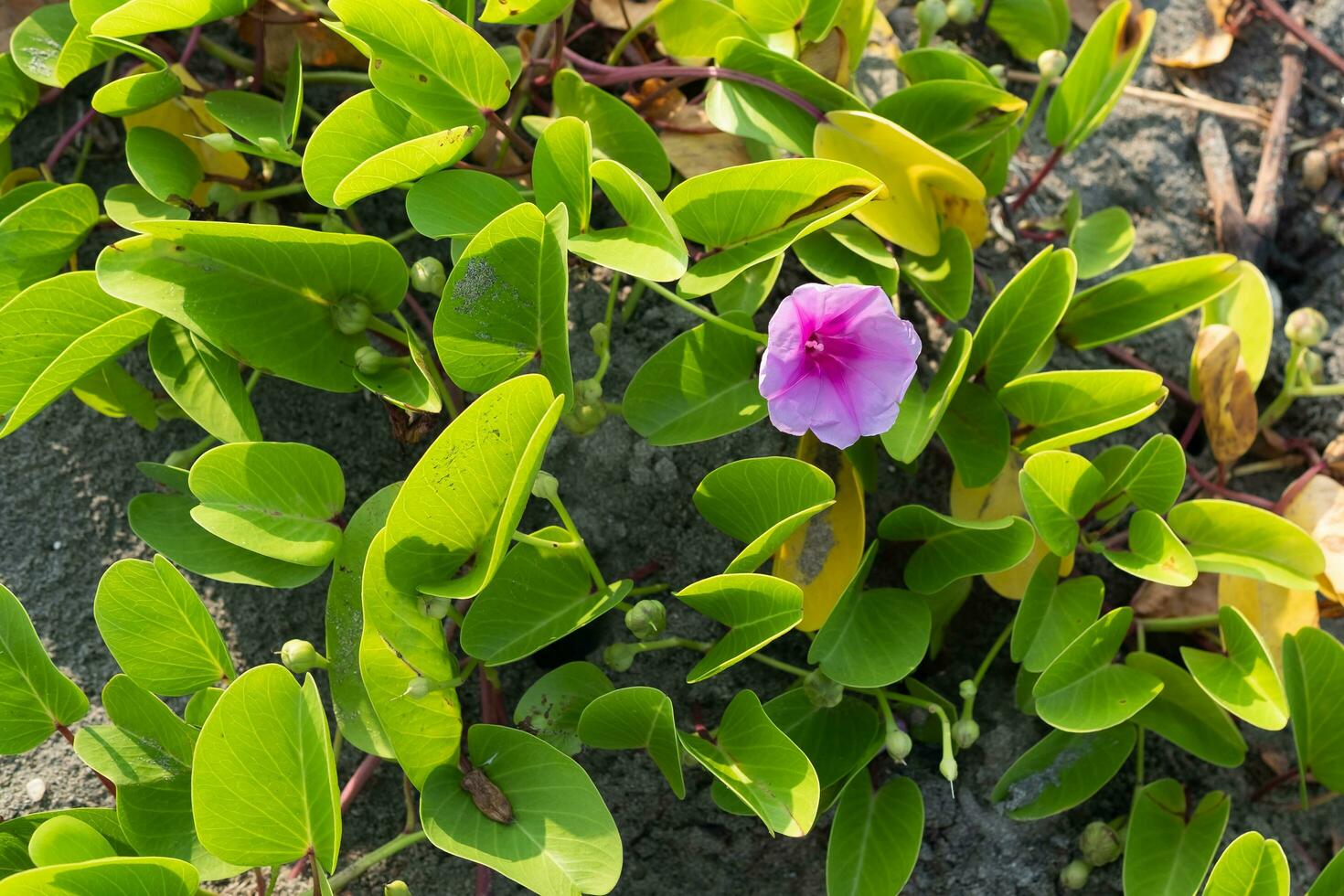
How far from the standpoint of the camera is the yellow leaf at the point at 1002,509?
140 centimetres

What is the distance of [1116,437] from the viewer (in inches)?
62.3

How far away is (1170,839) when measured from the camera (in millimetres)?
1364

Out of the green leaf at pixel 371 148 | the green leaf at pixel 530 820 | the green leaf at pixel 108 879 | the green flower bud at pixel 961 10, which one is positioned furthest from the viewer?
the green flower bud at pixel 961 10

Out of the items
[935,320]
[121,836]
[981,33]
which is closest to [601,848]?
[121,836]

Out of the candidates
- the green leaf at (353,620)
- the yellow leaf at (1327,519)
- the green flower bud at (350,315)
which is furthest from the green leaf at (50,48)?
Answer: the yellow leaf at (1327,519)

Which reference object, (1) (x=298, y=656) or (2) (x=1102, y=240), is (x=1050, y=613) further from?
(1) (x=298, y=656)

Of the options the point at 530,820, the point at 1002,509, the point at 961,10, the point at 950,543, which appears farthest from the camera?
the point at 961,10

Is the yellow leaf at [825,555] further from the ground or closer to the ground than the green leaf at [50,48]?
closer to the ground

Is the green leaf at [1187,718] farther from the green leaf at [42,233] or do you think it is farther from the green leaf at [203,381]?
the green leaf at [42,233]

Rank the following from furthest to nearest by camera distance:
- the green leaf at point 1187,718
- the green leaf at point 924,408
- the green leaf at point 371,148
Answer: the green leaf at point 1187,718, the green leaf at point 924,408, the green leaf at point 371,148

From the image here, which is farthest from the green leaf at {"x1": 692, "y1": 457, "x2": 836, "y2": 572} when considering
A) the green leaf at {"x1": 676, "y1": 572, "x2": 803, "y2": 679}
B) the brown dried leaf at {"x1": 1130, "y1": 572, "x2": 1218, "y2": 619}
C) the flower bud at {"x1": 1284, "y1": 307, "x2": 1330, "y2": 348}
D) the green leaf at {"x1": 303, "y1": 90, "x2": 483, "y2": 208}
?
the flower bud at {"x1": 1284, "y1": 307, "x2": 1330, "y2": 348}

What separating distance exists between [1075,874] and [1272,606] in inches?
16.9

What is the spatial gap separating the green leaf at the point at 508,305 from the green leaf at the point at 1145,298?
0.76 m

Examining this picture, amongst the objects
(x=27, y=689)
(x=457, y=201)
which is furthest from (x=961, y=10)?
(x=27, y=689)
